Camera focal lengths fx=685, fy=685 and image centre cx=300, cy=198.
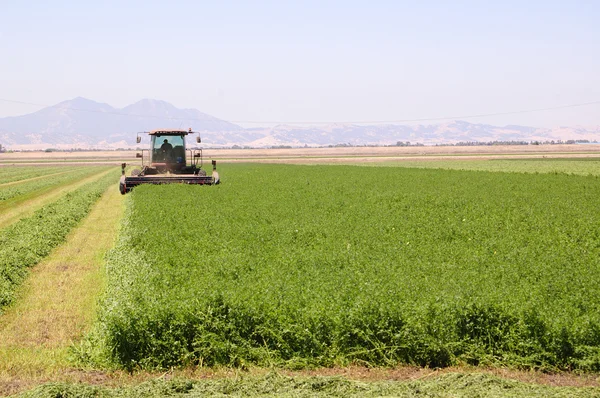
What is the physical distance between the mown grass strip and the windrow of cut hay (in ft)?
2.17

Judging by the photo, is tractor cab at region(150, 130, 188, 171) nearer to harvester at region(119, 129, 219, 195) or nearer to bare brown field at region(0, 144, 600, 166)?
harvester at region(119, 129, 219, 195)

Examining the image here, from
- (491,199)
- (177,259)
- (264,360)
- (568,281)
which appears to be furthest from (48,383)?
(491,199)

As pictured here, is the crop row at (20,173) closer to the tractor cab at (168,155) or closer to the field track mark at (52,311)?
the tractor cab at (168,155)

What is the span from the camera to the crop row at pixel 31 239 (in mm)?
14406

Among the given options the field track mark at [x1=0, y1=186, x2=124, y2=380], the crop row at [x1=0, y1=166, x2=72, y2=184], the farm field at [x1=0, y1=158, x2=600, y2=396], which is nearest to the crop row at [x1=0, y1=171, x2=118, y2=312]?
the farm field at [x1=0, y1=158, x2=600, y2=396]

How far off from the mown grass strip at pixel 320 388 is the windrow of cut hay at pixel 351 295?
2.17 ft

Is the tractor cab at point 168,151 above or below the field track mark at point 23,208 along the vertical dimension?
above

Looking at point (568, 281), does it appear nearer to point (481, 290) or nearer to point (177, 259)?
point (481, 290)

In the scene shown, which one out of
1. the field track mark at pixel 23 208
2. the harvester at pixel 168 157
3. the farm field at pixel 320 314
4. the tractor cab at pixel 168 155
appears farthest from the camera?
the tractor cab at pixel 168 155

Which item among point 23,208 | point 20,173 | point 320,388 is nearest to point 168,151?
point 23,208

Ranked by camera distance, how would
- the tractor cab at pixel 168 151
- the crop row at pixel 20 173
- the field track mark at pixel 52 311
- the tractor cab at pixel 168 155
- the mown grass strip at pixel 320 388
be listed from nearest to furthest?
the mown grass strip at pixel 320 388 → the field track mark at pixel 52 311 → the tractor cab at pixel 168 155 → the tractor cab at pixel 168 151 → the crop row at pixel 20 173

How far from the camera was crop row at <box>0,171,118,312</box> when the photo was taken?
1441cm

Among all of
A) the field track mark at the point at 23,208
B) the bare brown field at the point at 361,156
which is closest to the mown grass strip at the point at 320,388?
the field track mark at the point at 23,208

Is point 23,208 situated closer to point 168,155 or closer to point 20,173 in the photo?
point 168,155
